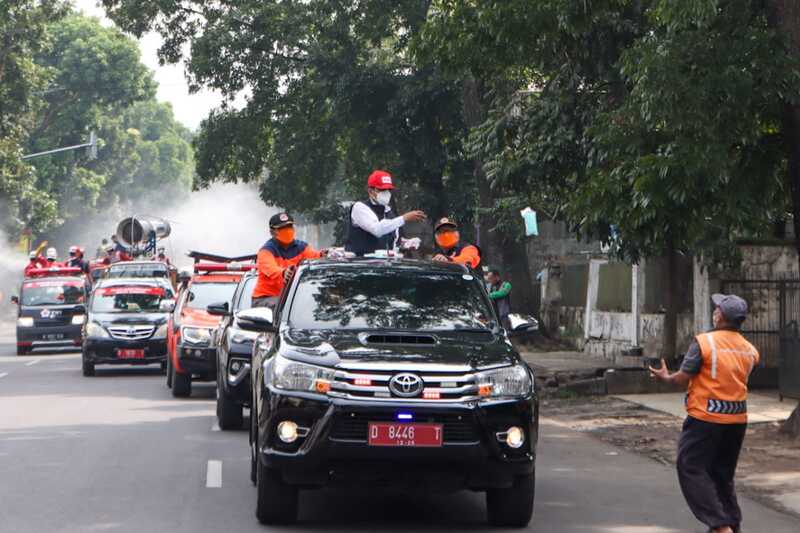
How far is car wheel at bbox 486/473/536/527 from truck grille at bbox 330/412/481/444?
0.66 m

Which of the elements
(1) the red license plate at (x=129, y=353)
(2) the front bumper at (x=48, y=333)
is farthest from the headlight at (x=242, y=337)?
(2) the front bumper at (x=48, y=333)

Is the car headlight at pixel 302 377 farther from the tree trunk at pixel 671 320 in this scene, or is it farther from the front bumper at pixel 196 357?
the tree trunk at pixel 671 320

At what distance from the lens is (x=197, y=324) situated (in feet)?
64.3

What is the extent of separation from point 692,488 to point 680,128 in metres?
5.65

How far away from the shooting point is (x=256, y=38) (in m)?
37.0

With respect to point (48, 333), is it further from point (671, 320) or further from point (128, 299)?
point (671, 320)

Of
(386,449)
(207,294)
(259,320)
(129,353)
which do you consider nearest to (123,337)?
(129,353)

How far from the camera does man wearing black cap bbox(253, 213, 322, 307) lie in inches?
518

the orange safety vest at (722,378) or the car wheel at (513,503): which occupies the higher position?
the orange safety vest at (722,378)

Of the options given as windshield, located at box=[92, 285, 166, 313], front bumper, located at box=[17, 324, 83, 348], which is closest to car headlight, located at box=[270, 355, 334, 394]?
windshield, located at box=[92, 285, 166, 313]

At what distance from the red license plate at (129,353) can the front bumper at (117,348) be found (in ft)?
0.12

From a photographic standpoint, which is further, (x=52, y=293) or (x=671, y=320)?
(x=52, y=293)

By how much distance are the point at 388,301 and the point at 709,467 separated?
260 centimetres

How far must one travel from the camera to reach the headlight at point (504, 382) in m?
9.02
